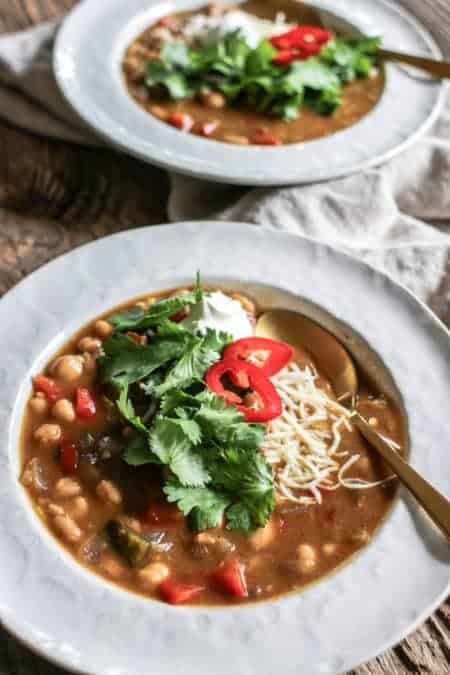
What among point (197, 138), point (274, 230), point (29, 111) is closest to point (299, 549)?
point (274, 230)

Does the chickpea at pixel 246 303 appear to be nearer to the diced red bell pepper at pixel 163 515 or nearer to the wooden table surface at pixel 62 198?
the wooden table surface at pixel 62 198

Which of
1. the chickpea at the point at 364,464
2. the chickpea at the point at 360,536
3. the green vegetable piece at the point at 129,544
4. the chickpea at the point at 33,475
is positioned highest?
the chickpea at the point at 364,464

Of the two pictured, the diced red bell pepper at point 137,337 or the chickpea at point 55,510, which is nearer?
the chickpea at point 55,510

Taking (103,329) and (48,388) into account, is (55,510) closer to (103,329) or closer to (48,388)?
(48,388)

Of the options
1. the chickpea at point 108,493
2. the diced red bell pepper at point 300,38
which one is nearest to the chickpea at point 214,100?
the diced red bell pepper at point 300,38

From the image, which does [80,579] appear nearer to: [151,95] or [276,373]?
[276,373]

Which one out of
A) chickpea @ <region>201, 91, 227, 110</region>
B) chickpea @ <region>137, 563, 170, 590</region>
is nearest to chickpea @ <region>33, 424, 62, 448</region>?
chickpea @ <region>137, 563, 170, 590</region>

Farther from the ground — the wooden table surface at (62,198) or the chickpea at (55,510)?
the chickpea at (55,510)
